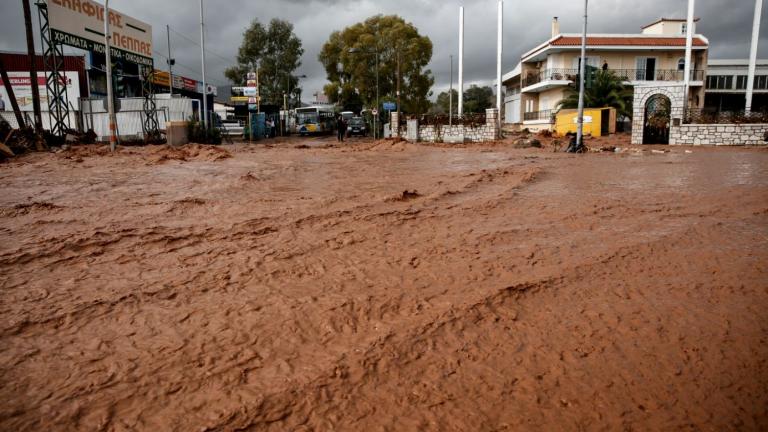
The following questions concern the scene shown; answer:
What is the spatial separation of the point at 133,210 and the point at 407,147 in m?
18.3

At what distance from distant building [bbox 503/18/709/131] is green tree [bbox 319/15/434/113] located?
9740 millimetres

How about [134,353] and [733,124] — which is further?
[733,124]

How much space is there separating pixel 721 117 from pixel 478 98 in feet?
192

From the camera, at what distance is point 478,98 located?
81.1 m

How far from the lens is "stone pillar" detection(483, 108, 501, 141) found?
95.6ft

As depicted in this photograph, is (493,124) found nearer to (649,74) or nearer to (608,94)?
(608,94)

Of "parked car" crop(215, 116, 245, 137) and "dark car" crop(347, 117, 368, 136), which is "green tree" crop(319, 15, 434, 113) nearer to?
"dark car" crop(347, 117, 368, 136)

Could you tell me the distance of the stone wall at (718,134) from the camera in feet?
76.9

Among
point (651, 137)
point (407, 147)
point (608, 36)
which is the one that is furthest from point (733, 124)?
point (608, 36)

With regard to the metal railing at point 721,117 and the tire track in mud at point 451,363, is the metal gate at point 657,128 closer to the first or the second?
the metal railing at point 721,117

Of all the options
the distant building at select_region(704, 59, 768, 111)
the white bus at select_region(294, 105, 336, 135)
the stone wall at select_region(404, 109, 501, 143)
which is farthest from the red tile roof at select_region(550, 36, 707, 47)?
the white bus at select_region(294, 105, 336, 135)

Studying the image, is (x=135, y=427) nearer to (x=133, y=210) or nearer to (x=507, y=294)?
(x=507, y=294)

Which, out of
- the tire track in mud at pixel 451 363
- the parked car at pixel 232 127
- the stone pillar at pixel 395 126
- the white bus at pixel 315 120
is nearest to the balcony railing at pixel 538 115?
the stone pillar at pixel 395 126

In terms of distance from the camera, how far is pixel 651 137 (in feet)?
83.0
